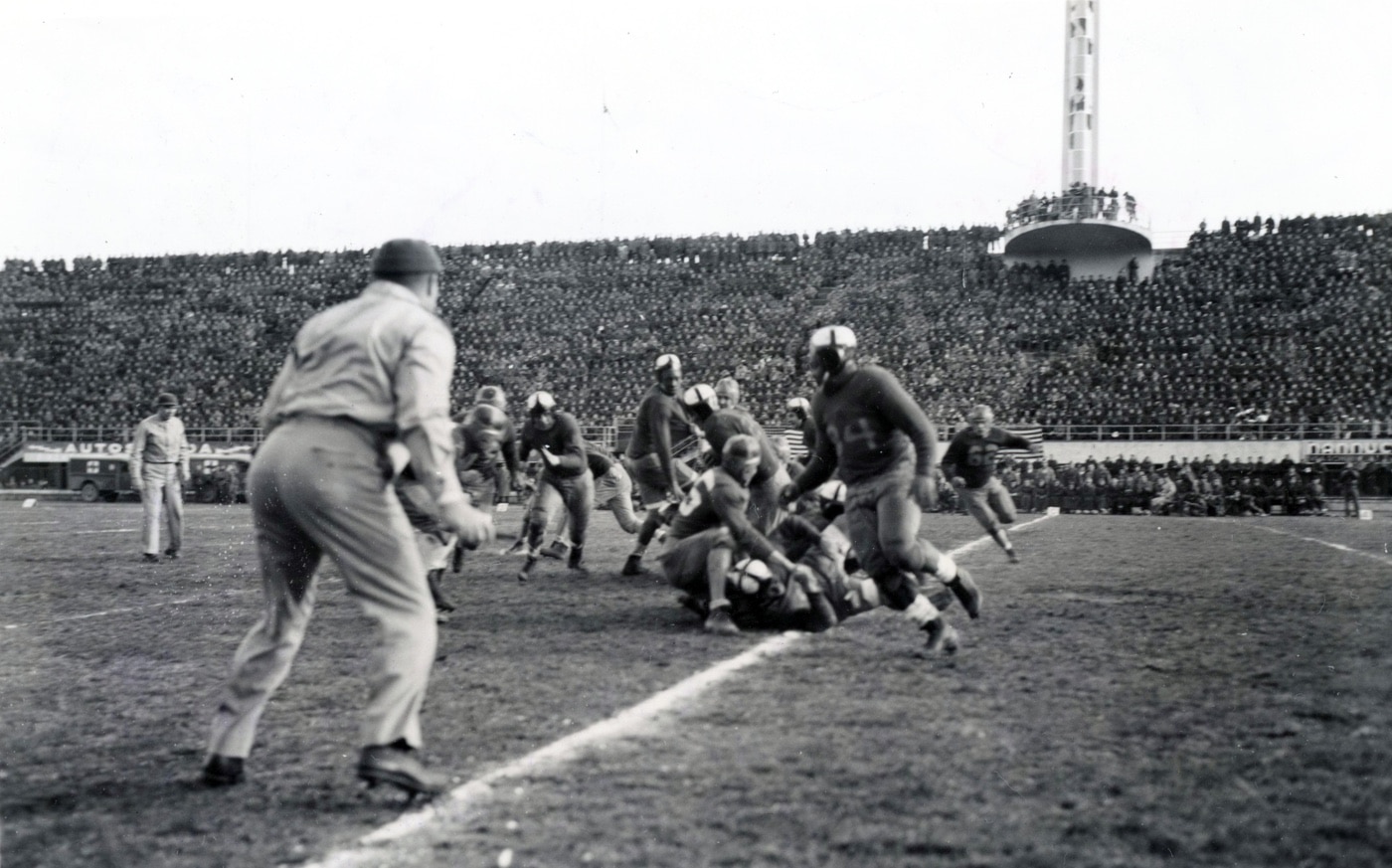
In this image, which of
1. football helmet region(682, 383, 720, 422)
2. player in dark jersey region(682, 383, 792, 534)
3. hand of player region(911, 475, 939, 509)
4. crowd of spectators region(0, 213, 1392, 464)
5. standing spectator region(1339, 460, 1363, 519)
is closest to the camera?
hand of player region(911, 475, 939, 509)

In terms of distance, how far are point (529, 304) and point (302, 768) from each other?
40628mm

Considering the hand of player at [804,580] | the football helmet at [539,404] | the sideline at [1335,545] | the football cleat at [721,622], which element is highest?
the football helmet at [539,404]

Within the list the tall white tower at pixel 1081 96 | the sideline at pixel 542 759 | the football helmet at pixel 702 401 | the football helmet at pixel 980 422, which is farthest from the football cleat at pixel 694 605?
the tall white tower at pixel 1081 96

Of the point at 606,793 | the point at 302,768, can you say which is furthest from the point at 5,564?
the point at 606,793

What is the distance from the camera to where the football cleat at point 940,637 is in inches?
253

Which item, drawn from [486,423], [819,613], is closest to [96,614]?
[486,423]

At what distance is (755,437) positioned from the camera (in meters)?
8.62

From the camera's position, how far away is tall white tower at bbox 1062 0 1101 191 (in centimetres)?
4672

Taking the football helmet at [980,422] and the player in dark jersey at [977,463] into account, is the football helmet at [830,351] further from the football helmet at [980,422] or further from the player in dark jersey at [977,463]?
the football helmet at [980,422]

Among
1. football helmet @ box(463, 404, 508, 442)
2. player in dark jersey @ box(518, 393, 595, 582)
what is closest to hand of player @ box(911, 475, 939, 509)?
football helmet @ box(463, 404, 508, 442)

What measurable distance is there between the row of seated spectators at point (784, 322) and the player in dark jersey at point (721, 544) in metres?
25.9

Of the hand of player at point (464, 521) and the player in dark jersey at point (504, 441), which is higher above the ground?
the player in dark jersey at point (504, 441)

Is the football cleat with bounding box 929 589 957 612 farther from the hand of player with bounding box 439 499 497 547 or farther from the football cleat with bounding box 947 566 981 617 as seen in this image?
the hand of player with bounding box 439 499 497 547

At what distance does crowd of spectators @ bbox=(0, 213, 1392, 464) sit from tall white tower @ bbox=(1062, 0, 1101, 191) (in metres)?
6.68
